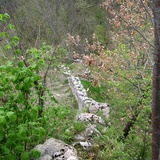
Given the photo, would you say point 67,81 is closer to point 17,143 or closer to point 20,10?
point 20,10

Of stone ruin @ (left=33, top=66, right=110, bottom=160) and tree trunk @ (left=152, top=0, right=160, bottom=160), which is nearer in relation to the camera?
tree trunk @ (left=152, top=0, right=160, bottom=160)

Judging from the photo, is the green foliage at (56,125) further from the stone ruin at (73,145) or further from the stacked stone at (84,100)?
the stacked stone at (84,100)

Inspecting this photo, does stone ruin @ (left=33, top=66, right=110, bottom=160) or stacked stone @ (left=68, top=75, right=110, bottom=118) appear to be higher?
stone ruin @ (left=33, top=66, right=110, bottom=160)

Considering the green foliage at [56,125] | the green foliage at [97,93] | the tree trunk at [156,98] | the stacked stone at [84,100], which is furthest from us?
the green foliage at [97,93]

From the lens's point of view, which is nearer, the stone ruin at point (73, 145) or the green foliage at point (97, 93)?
the stone ruin at point (73, 145)

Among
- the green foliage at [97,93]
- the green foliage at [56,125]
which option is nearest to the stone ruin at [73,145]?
the green foliage at [56,125]

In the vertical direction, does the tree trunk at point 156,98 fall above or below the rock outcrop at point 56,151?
above

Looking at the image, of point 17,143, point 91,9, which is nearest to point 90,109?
point 17,143

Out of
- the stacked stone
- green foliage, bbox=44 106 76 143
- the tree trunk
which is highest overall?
the tree trunk

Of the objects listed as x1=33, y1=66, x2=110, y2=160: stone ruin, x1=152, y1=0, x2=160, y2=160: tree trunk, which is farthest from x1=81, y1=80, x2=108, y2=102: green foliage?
x1=152, y1=0, x2=160, y2=160: tree trunk

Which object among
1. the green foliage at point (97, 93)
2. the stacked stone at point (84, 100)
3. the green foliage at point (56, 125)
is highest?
the green foliage at point (56, 125)

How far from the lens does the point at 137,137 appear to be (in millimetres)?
5207

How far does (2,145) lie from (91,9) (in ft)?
69.2

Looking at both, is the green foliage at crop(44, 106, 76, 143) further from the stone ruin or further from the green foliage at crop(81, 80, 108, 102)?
the green foliage at crop(81, 80, 108, 102)
